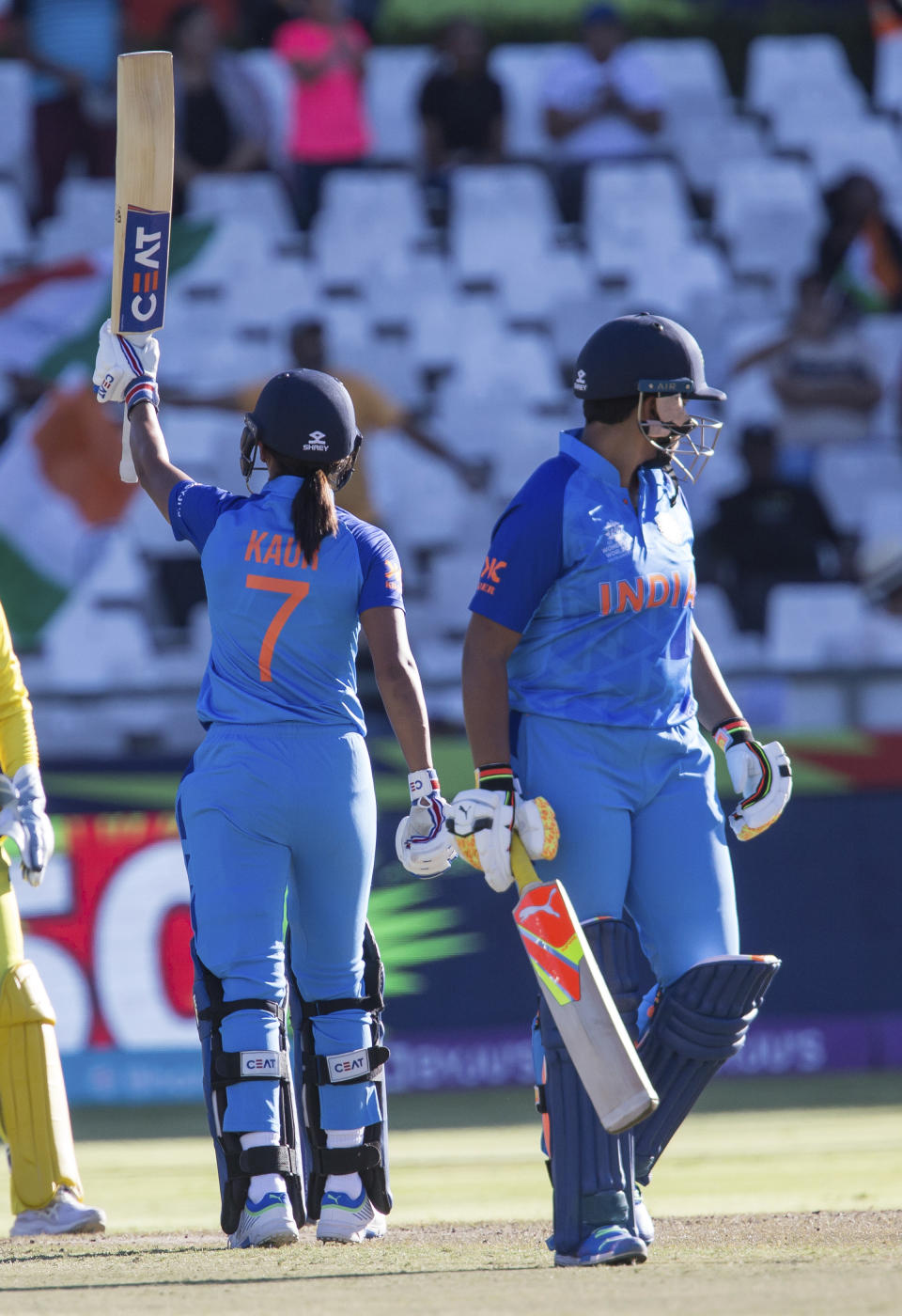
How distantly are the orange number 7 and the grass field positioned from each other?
4.39 feet

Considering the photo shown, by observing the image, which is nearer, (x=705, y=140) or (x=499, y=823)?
(x=499, y=823)

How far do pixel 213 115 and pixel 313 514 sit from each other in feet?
29.6

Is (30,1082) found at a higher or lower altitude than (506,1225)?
higher

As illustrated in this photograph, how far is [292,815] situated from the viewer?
4.29m

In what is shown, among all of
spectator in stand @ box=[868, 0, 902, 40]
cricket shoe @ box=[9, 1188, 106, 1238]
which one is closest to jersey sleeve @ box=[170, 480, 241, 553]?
cricket shoe @ box=[9, 1188, 106, 1238]

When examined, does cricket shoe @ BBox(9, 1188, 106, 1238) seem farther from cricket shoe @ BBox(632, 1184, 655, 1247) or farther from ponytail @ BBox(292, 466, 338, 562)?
ponytail @ BBox(292, 466, 338, 562)

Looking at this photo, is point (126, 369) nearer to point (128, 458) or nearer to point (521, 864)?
point (128, 458)

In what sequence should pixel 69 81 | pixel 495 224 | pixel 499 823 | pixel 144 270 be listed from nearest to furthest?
pixel 499 823 → pixel 144 270 → pixel 69 81 → pixel 495 224

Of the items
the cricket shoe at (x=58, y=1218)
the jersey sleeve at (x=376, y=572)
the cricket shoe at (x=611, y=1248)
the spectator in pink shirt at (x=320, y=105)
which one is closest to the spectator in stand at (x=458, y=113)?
the spectator in pink shirt at (x=320, y=105)

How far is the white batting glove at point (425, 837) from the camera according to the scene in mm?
4199

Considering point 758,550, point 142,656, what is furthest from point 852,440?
point 142,656

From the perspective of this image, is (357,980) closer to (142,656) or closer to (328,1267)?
(328,1267)

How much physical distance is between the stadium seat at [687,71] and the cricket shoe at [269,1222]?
1152 cm

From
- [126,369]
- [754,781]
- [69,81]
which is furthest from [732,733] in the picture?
[69,81]
